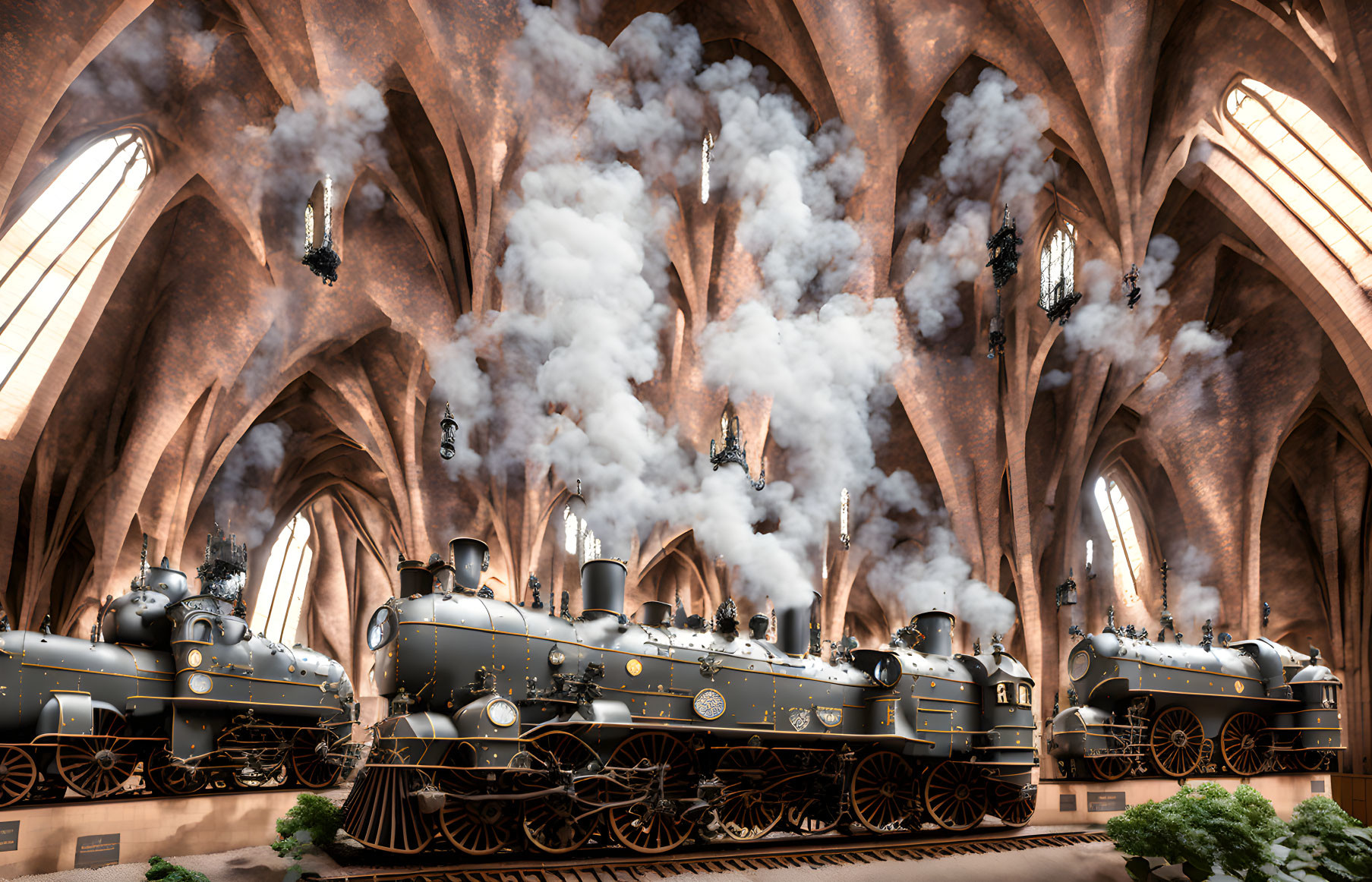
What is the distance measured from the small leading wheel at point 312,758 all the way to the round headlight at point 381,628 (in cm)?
475

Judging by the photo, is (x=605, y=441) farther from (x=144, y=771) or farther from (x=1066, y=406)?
(x=1066, y=406)

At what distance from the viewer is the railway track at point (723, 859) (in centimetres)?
709

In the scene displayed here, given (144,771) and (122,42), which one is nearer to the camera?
(144,771)

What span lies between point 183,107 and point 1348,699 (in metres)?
34.8

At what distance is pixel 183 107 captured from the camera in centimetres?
1614

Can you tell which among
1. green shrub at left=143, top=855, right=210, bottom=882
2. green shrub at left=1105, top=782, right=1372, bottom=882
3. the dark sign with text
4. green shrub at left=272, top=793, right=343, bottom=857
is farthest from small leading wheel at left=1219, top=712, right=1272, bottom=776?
the dark sign with text

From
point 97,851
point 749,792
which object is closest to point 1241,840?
point 749,792

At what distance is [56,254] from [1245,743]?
23.9 metres

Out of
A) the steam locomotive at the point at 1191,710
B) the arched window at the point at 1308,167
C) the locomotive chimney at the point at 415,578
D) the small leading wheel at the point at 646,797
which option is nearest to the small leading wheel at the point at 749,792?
the small leading wheel at the point at 646,797

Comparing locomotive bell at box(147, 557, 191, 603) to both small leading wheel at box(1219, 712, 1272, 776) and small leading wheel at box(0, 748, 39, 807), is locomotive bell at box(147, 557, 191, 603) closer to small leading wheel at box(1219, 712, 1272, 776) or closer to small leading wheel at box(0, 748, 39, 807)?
small leading wheel at box(0, 748, 39, 807)

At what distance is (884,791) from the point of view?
10609mm

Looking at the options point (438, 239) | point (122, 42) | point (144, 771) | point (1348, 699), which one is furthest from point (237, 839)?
point (1348, 699)

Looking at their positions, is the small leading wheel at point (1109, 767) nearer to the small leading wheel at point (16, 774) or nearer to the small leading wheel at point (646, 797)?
the small leading wheel at point (646, 797)

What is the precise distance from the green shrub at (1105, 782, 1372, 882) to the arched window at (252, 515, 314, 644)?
31.5 m
